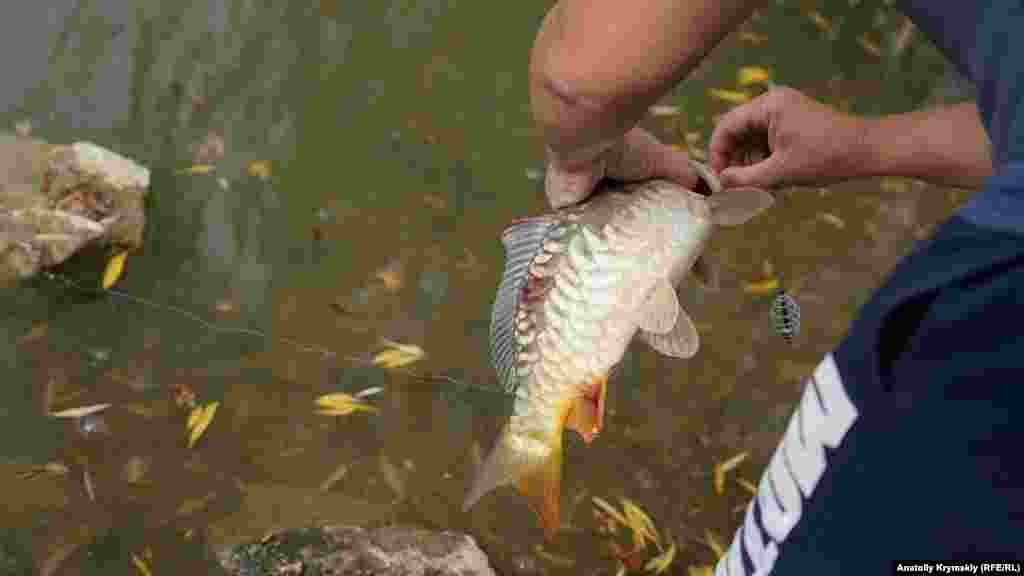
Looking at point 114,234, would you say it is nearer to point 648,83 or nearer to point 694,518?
point 694,518

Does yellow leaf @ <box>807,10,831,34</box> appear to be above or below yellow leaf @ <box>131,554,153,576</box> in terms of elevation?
above

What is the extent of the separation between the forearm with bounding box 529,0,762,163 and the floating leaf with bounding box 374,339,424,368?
1.74 meters

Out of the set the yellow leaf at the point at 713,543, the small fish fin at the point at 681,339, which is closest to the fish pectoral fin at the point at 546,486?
the small fish fin at the point at 681,339

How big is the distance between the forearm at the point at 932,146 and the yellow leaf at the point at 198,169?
8.05 ft

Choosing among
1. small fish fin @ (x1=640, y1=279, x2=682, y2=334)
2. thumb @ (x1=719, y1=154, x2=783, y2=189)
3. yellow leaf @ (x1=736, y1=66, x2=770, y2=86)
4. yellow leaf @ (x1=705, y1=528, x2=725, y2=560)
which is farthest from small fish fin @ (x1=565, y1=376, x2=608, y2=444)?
yellow leaf @ (x1=736, y1=66, x2=770, y2=86)

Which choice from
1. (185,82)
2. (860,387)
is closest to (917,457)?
(860,387)

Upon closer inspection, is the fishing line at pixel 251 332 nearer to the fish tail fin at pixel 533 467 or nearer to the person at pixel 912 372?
the fish tail fin at pixel 533 467

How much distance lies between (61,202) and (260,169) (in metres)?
0.72

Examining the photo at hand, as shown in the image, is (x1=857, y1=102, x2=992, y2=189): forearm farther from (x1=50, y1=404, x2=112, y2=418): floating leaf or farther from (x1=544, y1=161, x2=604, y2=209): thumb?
(x1=50, y1=404, x2=112, y2=418): floating leaf

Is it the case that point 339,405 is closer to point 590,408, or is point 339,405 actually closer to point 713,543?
point 713,543

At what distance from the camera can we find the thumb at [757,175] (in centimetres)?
210

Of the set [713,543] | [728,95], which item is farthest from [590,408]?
[728,95]

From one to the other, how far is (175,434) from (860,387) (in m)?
2.30

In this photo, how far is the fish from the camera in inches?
77.6
